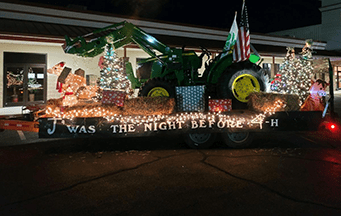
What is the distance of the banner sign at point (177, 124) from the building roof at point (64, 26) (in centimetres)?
837

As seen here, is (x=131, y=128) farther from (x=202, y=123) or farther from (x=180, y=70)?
(x=180, y=70)

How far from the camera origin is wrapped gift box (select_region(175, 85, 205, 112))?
266 inches

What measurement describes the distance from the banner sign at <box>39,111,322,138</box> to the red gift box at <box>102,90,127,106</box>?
0.61m

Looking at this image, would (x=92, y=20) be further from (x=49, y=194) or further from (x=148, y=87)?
(x=49, y=194)

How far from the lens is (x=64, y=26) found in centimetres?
1562

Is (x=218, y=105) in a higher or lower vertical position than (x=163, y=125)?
higher

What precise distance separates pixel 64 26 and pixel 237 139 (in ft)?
42.9

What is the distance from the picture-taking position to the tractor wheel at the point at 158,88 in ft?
25.0

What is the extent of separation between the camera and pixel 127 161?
561 cm

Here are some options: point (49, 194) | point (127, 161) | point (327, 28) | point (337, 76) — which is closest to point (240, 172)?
point (127, 161)

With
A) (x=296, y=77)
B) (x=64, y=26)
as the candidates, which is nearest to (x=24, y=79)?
(x=64, y=26)

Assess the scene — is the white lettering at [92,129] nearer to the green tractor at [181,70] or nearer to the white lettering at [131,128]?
the white lettering at [131,128]

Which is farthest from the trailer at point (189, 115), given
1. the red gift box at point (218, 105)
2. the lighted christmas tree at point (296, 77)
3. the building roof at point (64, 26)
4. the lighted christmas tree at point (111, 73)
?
the building roof at point (64, 26)

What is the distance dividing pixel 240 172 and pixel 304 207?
144 cm
